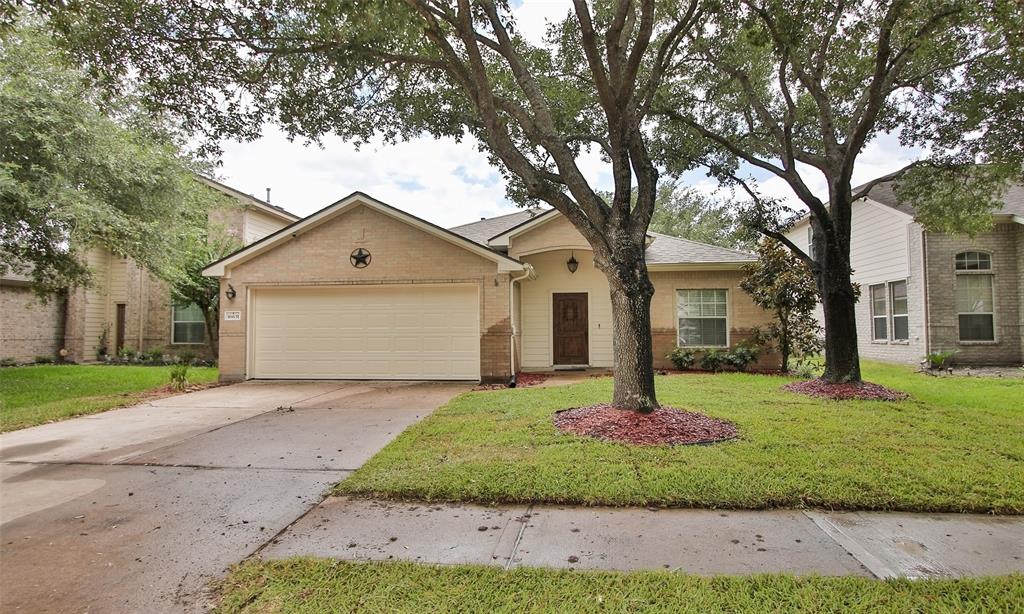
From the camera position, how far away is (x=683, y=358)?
13148 mm

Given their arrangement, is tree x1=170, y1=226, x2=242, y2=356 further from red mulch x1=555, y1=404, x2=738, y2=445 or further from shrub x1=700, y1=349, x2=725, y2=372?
shrub x1=700, y1=349, x2=725, y2=372

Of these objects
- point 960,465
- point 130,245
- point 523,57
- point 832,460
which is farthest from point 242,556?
point 130,245

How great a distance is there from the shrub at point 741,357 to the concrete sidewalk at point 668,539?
9.44 m

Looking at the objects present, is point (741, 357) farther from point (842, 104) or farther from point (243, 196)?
point (243, 196)

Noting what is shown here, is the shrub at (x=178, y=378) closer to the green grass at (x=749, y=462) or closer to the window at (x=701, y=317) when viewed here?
the green grass at (x=749, y=462)

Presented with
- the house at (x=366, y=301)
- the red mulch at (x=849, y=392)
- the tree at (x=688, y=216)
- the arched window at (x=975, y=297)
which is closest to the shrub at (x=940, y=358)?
the arched window at (x=975, y=297)

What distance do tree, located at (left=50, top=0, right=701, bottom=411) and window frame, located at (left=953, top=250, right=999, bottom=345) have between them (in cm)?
1037

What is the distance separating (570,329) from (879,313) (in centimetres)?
1014

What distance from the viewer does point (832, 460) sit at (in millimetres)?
4781

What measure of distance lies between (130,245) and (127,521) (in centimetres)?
1032

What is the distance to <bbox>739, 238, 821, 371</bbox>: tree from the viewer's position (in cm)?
1166

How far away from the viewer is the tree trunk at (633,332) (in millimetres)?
6383

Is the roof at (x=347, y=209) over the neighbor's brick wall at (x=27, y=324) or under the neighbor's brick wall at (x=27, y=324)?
over

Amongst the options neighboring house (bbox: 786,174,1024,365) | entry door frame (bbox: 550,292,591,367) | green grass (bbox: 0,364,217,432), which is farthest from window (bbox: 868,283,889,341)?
green grass (bbox: 0,364,217,432)
